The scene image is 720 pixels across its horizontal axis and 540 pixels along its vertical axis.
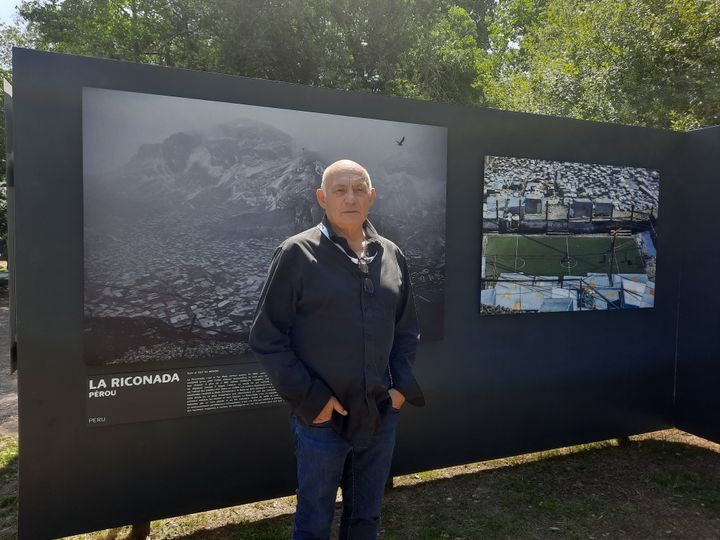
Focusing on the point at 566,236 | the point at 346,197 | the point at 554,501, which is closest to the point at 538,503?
the point at 554,501

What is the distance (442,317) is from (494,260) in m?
0.56

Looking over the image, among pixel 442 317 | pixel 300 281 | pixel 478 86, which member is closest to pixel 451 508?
pixel 442 317

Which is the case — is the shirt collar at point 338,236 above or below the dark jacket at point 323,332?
above

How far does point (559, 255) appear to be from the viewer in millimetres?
3848

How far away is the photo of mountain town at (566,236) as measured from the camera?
3.66 meters

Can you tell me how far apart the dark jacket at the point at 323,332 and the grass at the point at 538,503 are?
1.55 meters

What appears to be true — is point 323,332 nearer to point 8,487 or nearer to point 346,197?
point 346,197

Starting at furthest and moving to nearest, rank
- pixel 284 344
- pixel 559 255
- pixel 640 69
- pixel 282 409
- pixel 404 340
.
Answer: pixel 640 69, pixel 559 255, pixel 282 409, pixel 404 340, pixel 284 344

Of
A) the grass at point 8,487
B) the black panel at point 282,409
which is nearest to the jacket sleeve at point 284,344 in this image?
the black panel at point 282,409

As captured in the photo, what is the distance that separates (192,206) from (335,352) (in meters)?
1.36

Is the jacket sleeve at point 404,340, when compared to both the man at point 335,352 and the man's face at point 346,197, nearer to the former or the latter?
the man at point 335,352

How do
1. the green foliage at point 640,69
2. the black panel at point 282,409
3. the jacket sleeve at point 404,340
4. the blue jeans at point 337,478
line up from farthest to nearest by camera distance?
the green foliage at point 640,69 < the black panel at point 282,409 < the jacket sleeve at point 404,340 < the blue jeans at point 337,478

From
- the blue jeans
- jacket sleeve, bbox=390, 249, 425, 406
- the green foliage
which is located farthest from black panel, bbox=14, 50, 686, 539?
the green foliage

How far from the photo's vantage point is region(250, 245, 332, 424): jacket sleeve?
183 cm
